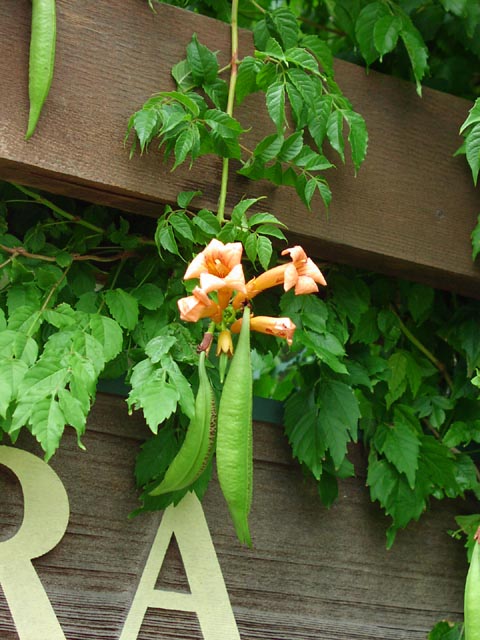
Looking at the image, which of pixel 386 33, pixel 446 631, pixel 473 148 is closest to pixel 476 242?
pixel 473 148

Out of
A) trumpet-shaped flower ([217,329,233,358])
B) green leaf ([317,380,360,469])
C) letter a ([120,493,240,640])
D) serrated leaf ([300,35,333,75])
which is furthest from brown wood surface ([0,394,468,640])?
serrated leaf ([300,35,333,75])

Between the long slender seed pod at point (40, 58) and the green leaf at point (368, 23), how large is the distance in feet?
2.06

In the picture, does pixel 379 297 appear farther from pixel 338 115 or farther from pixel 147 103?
pixel 147 103

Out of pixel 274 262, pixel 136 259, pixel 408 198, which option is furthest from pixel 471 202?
pixel 136 259

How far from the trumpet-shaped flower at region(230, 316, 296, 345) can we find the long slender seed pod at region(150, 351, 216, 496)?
7 cm

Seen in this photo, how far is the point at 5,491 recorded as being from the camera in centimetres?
133

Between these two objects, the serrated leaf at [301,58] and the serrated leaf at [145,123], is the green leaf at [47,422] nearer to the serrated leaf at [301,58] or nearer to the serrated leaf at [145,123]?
the serrated leaf at [145,123]

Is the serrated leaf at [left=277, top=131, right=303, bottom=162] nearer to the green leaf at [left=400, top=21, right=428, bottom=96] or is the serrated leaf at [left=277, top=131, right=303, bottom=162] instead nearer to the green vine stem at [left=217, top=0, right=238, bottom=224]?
the green vine stem at [left=217, top=0, right=238, bottom=224]

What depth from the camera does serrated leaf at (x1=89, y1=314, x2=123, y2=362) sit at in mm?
1236

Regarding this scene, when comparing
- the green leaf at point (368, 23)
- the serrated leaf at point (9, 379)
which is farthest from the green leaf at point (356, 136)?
the serrated leaf at point (9, 379)

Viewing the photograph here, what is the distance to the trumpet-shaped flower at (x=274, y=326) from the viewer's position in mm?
1017

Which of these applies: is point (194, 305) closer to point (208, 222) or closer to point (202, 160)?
point (208, 222)

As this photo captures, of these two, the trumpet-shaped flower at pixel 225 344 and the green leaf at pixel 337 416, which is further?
the green leaf at pixel 337 416

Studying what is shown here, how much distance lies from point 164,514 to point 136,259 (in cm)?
49
